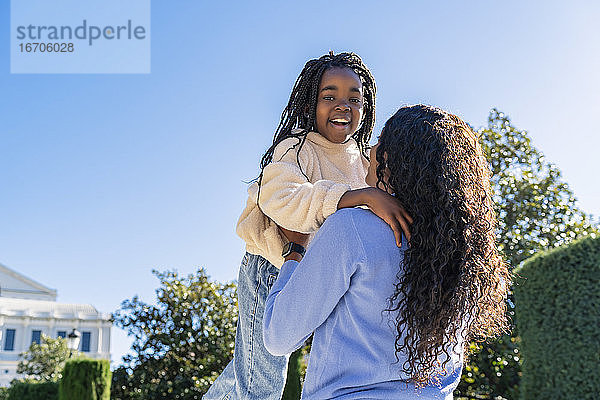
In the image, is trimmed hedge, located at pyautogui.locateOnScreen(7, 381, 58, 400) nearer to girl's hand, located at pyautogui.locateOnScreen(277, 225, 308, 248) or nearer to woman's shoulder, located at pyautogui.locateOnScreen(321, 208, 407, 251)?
girl's hand, located at pyautogui.locateOnScreen(277, 225, 308, 248)

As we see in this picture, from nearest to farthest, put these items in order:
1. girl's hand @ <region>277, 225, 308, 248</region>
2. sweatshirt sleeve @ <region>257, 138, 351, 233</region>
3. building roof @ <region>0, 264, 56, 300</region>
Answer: sweatshirt sleeve @ <region>257, 138, 351, 233</region>
girl's hand @ <region>277, 225, 308, 248</region>
building roof @ <region>0, 264, 56, 300</region>

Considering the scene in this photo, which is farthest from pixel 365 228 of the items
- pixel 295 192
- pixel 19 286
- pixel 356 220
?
pixel 19 286

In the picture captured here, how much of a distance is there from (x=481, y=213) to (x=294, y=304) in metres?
0.53

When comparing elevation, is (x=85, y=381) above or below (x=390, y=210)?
below

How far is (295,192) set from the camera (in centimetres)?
199

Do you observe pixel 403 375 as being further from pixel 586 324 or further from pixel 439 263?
pixel 586 324

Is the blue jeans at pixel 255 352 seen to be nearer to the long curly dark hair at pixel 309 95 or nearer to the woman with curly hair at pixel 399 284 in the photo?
the long curly dark hair at pixel 309 95

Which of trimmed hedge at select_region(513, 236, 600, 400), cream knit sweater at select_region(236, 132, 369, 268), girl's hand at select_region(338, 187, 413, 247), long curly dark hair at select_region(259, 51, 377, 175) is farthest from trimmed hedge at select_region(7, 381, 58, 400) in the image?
girl's hand at select_region(338, 187, 413, 247)

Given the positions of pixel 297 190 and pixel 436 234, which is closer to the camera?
pixel 436 234

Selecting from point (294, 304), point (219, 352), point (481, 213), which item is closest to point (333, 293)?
point (294, 304)

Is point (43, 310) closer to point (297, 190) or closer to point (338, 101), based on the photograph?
point (338, 101)

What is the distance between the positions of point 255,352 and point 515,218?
6850 millimetres

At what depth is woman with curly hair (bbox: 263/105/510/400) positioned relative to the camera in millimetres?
1418

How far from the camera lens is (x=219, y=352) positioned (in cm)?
1003
